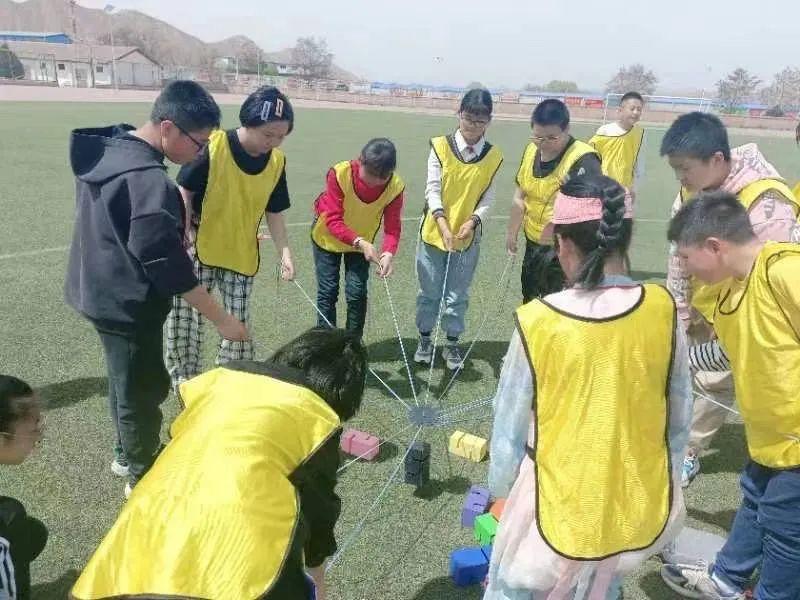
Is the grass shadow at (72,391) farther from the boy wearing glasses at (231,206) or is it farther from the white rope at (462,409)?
the white rope at (462,409)

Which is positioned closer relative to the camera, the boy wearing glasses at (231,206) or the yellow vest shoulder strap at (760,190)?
the yellow vest shoulder strap at (760,190)

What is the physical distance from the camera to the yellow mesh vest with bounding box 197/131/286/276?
3.64m

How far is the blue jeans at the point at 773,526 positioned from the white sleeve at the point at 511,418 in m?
1.10

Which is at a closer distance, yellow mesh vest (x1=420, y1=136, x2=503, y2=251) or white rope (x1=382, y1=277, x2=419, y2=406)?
white rope (x1=382, y1=277, x2=419, y2=406)

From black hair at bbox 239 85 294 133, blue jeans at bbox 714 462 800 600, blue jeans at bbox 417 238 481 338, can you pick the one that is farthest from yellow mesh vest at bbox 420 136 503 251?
blue jeans at bbox 714 462 800 600

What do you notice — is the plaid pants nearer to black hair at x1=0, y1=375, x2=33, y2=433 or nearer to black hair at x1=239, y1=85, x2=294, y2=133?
black hair at x1=239, y1=85, x2=294, y2=133

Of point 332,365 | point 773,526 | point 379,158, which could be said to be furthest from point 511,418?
point 379,158

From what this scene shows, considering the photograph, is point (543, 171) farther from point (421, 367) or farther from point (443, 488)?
point (443, 488)

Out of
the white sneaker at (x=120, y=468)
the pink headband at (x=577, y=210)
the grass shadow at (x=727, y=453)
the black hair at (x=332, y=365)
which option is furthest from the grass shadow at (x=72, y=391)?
the grass shadow at (x=727, y=453)

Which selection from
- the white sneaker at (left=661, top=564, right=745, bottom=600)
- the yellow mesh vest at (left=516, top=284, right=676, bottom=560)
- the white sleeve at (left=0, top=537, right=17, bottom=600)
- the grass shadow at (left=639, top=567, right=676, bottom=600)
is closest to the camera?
the yellow mesh vest at (left=516, top=284, right=676, bottom=560)

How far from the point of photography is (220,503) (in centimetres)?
151

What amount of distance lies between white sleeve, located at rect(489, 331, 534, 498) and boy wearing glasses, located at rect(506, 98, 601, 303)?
2.40 m

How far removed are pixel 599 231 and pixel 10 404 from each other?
2.10 meters

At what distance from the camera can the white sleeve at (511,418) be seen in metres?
1.89
